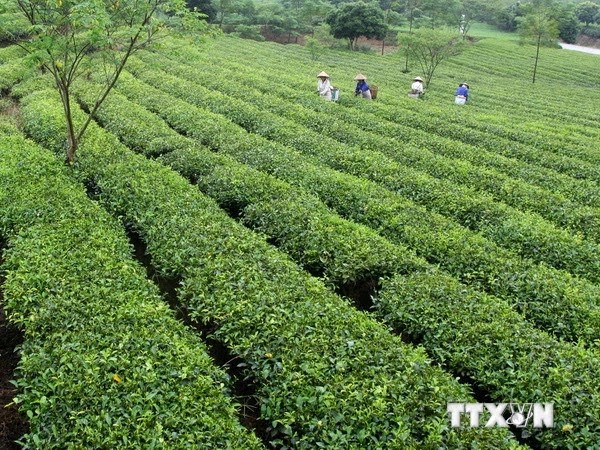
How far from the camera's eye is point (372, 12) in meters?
51.9

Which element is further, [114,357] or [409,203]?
[409,203]

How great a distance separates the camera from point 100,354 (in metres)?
6.01

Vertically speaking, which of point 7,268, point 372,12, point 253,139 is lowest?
point 7,268

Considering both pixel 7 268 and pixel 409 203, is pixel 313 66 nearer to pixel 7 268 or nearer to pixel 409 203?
pixel 409 203

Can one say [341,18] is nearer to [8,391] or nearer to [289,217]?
[289,217]

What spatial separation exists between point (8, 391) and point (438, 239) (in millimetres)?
7280

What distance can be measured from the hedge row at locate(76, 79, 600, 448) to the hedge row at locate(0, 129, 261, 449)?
2.85 meters

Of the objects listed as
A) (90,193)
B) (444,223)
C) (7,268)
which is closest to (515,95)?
(444,223)

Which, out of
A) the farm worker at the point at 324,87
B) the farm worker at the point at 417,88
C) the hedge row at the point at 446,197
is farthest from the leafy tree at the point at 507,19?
the hedge row at the point at 446,197

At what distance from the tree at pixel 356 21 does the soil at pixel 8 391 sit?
49.7m

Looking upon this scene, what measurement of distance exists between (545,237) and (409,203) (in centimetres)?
278

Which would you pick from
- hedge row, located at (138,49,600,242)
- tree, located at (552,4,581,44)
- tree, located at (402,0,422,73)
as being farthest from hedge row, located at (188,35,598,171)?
tree, located at (552,4,581,44)

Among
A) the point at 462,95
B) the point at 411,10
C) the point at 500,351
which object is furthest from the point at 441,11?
the point at 500,351

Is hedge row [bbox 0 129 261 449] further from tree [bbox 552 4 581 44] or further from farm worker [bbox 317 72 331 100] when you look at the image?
tree [bbox 552 4 581 44]
